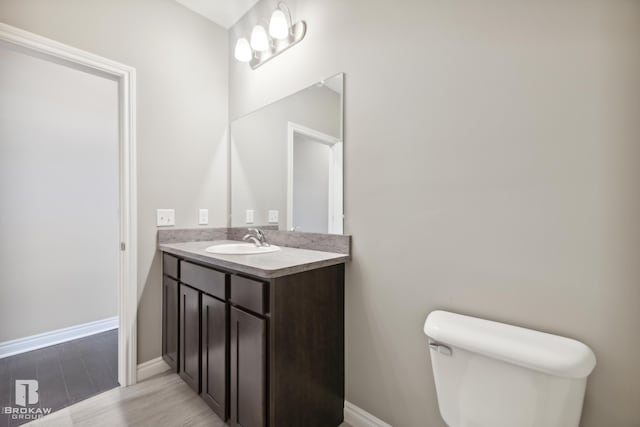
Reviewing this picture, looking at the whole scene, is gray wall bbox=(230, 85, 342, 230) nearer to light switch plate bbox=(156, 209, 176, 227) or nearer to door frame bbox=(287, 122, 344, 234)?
door frame bbox=(287, 122, 344, 234)

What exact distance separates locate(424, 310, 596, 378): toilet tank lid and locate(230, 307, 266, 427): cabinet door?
678 millimetres

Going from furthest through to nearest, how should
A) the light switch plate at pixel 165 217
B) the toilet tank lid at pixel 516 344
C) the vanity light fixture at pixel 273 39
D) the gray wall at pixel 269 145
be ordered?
the light switch plate at pixel 165 217 < the vanity light fixture at pixel 273 39 < the gray wall at pixel 269 145 < the toilet tank lid at pixel 516 344

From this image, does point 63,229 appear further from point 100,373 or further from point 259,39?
point 259,39

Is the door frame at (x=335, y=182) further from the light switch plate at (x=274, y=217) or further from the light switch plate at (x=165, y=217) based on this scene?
the light switch plate at (x=165, y=217)

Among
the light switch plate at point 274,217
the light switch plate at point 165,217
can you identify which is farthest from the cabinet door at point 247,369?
the light switch plate at point 165,217

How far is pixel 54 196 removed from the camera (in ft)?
7.79

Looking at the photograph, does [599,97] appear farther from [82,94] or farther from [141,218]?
[82,94]

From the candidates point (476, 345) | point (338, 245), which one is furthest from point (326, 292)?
point (476, 345)

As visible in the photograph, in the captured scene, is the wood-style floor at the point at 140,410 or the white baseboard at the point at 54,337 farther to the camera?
the white baseboard at the point at 54,337

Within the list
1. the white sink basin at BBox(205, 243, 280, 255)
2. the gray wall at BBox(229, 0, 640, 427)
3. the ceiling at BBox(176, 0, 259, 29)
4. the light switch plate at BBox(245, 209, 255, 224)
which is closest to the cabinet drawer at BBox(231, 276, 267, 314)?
the white sink basin at BBox(205, 243, 280, 255)

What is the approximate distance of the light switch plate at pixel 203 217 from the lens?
7.11ft

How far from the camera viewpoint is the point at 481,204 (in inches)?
41.7

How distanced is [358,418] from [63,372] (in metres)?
2.00

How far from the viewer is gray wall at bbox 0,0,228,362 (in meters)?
1.70
